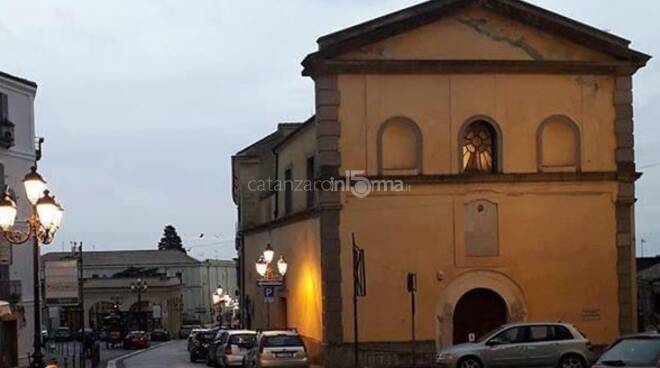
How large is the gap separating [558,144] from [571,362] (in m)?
9.71

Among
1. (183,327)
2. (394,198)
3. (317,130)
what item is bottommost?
(183,327)

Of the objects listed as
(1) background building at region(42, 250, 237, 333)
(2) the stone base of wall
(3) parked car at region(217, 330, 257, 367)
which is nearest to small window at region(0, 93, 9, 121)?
(3) parked car at region(217, 330, 257, 367)

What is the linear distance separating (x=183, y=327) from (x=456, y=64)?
75306 mm

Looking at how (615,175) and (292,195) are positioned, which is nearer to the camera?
(615,175)

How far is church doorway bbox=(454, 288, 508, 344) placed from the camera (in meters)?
35.0

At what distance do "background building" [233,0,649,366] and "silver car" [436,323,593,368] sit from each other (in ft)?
21.5

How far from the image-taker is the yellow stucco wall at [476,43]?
3450 centimetres

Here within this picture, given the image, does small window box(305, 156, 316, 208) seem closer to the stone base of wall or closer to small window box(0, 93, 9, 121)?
the stone base of wall

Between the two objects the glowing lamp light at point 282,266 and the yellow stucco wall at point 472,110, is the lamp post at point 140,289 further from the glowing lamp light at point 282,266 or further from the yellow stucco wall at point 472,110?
the yellow stucco wall at point 472,110

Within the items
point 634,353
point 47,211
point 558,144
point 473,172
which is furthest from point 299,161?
point 634,353

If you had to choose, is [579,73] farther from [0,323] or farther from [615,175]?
[0,323]

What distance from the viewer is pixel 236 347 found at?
127 ft

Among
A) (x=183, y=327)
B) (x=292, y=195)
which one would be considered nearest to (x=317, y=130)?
(x=292, y=195)

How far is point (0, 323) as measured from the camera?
45.3 metres
